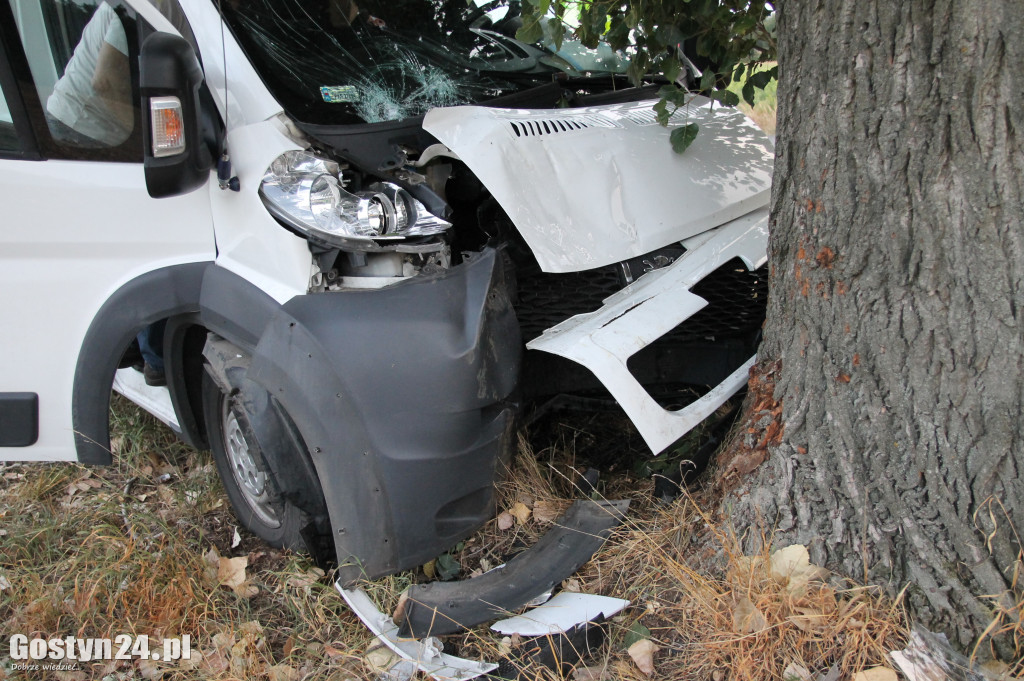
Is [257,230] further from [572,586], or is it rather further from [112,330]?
[572,586]

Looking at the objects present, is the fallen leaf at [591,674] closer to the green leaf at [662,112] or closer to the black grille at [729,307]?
the black grille at [729,307]

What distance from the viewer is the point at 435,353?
2066mm

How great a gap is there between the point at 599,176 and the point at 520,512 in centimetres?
110

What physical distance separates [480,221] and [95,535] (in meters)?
1.76

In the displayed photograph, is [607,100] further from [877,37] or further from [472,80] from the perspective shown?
[877,37]

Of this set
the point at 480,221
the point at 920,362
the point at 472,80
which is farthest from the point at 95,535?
the point at 920,362

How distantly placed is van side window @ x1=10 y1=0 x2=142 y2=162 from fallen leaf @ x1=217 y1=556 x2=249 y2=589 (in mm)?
1361

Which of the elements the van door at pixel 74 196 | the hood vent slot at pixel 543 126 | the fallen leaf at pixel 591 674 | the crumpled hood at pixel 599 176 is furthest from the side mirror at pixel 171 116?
the fallen leaf at pixel 591 674

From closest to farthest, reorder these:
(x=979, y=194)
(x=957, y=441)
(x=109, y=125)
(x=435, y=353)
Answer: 1. (x=979, y=194)
2. (x=957, y=441)
3. (x=435, y=353)
4. (x=109, y=125)

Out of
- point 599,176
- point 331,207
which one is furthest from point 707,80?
point 331,207

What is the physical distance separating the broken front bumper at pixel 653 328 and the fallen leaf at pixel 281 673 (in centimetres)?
114

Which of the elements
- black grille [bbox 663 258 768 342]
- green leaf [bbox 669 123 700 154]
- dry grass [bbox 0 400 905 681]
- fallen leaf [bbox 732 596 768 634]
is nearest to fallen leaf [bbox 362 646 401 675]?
dry grass [bbox 0 400 905 681]

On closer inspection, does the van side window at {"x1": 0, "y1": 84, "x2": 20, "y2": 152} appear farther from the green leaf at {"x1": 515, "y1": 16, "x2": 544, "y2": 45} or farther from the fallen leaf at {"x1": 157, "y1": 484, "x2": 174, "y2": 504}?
the green leaf at {"x1": 515, "y1": 16, "x2": 544, "y2": 45}

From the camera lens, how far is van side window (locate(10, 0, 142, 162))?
237 centimetres
